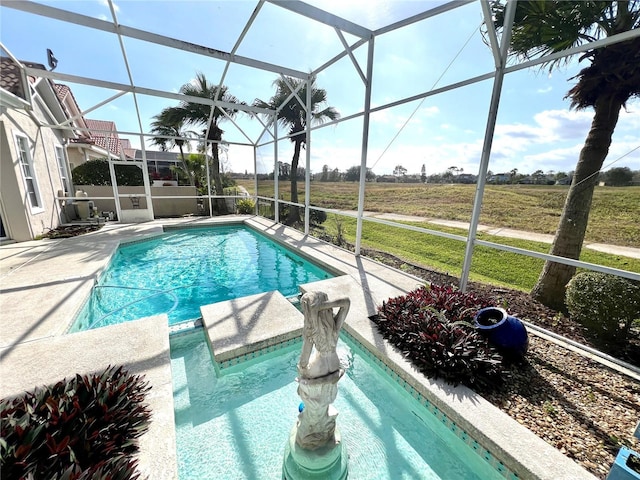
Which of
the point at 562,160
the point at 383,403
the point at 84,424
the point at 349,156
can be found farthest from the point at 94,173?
the point at 562,160

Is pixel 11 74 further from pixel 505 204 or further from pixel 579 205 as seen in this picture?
pixel 579 205

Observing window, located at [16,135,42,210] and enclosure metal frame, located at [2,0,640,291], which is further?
window, located at [16,135,42,210]

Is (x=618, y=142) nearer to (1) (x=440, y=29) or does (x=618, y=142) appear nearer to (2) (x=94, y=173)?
(1) (x=440, y=29)

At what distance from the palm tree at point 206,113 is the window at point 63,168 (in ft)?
13.2

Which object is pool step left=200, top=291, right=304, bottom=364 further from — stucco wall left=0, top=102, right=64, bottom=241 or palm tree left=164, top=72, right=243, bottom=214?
palm tree left=164, top=72, right=243, bottom=214

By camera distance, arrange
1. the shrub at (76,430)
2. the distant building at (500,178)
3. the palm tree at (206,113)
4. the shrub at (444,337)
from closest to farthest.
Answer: the shrub at (76,430), the shrub at (444,337), the distant building at (500,178), the palm tree at (206,113)

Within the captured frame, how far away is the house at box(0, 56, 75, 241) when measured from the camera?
20.0 feet

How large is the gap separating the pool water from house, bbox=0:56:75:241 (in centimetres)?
706

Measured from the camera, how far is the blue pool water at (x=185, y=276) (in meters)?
4.32

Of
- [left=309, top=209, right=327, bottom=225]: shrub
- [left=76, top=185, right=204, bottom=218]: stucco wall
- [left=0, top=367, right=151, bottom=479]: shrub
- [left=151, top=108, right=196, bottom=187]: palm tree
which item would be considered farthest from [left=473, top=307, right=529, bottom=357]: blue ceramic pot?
[left=76, top=185, right=204, bottom=218]: stucco wall

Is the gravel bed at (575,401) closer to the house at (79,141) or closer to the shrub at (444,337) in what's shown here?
the shrub at (444,337)

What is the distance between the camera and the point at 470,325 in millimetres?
2836

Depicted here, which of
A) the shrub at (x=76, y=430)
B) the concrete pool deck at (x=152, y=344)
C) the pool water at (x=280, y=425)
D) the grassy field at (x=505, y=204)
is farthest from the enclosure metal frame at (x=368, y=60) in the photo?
the shrub at (x=76, y=430)

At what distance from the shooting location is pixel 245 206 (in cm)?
1262
